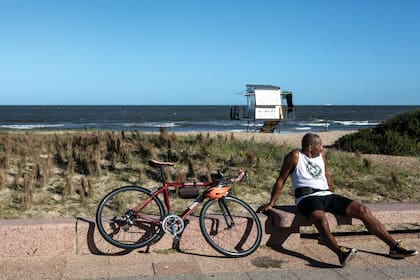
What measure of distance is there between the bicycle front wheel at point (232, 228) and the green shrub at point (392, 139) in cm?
1095

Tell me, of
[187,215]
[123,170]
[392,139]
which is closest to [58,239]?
[187,215]

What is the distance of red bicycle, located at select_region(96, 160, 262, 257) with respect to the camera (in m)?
5.01

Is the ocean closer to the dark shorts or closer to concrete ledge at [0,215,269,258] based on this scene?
concrete ledge at [0,215,269,258]

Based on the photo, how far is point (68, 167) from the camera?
7598mm

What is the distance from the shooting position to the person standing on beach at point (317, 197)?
5008 millimetres

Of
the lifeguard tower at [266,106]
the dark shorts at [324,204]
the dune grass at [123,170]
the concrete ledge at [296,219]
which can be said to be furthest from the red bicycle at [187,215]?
the lifeguard tower at [266,106]

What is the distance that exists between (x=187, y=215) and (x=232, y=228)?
19.7 inches

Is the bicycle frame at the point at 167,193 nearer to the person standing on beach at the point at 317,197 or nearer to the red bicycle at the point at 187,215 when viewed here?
the red bicycle at the point at 187,215

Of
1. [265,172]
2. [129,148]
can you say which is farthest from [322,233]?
[129,148]

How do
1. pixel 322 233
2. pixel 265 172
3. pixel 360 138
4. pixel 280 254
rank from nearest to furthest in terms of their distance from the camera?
pixel 322 233 < pixel 280 254 < pixel 265 172 < pixel 360 138

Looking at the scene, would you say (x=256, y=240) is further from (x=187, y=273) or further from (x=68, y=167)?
(x=68, y=167)

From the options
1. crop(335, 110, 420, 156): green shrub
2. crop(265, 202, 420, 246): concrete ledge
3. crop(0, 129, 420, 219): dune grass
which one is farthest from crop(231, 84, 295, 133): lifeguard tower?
crop(265, 202, 420, 246): concrete ledge

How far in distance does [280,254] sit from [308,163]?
98 cm

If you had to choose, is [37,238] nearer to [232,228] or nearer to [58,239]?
[58,239]
